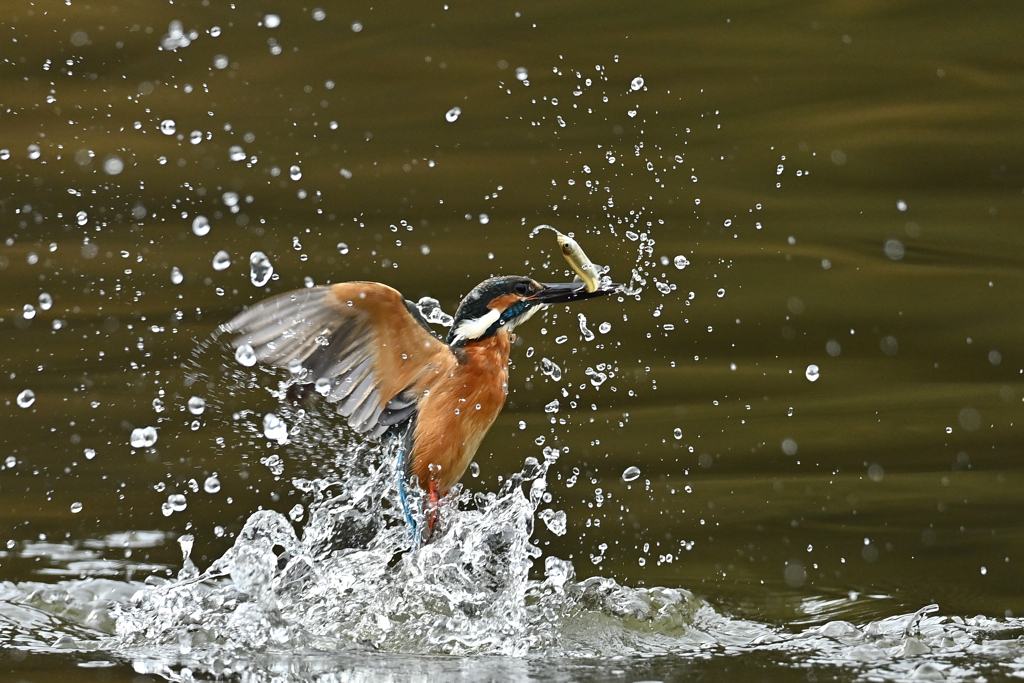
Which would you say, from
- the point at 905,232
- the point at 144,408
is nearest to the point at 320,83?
the point at 144,408

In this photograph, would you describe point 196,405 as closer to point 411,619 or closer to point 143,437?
point 143,437

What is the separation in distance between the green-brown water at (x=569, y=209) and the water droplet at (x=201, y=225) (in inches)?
1.5

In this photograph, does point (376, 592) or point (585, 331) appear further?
point (585, 331)

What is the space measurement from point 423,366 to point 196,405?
0.89 meters

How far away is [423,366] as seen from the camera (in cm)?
243

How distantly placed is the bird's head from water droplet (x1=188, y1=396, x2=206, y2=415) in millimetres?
908

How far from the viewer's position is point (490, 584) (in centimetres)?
240

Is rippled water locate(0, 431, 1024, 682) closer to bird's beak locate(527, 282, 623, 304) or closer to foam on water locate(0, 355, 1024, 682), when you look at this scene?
Result: foam on water locate(0, 355, 1024, 682)

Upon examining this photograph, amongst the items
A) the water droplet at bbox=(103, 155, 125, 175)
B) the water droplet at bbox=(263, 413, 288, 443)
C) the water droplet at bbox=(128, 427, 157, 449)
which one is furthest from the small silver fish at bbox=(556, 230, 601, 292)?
the water droplet at bbox=(103, 155, 125, 175)

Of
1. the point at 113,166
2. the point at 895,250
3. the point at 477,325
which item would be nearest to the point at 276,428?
the point at 477,325

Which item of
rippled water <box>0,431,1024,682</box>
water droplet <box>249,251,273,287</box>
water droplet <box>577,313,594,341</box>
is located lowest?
rippled water <box>0,431,1024,682</box>

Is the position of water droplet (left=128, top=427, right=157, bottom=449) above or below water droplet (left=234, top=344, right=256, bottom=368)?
below

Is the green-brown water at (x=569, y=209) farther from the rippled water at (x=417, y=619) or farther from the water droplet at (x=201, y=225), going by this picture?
the rippled water at (x=417, y=619)

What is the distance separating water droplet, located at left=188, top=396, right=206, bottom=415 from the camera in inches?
119
